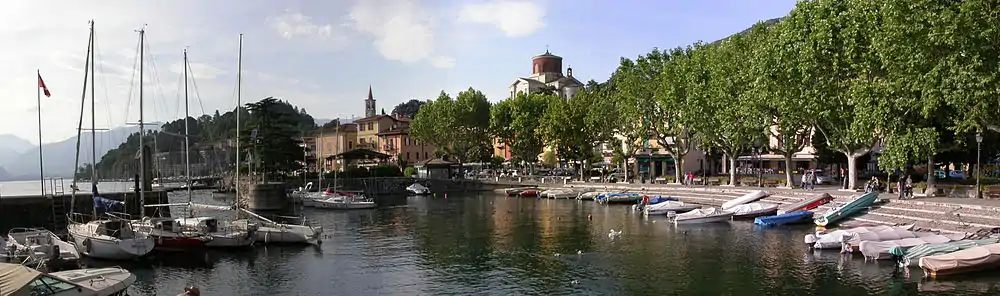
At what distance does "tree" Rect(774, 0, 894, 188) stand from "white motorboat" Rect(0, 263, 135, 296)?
3851 centimetres

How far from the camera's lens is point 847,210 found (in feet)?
132

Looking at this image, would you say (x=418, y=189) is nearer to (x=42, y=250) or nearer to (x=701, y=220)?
(x=701, y=220)

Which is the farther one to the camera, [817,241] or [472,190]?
[472,190]

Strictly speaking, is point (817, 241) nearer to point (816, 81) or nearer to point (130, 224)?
point (816, 81)

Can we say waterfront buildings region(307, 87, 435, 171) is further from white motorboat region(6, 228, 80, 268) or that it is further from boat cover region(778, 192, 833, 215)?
white motorboat region(6, 228, 80, 268)

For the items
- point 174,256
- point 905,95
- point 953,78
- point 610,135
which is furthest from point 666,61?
point 174,256

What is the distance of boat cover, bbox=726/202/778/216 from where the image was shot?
149ft

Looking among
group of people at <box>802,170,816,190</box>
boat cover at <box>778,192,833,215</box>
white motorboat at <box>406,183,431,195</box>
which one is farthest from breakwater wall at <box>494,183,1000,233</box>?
white motorboat at <box>406,183,431,195</box>

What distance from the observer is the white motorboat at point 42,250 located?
2744cm

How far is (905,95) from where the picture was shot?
125 ft

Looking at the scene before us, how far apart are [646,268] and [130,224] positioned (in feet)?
80.6

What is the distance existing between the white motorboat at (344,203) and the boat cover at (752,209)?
33.0 meters

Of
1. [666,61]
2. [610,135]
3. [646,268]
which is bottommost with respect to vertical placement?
[646,268]

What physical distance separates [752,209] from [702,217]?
411cm
